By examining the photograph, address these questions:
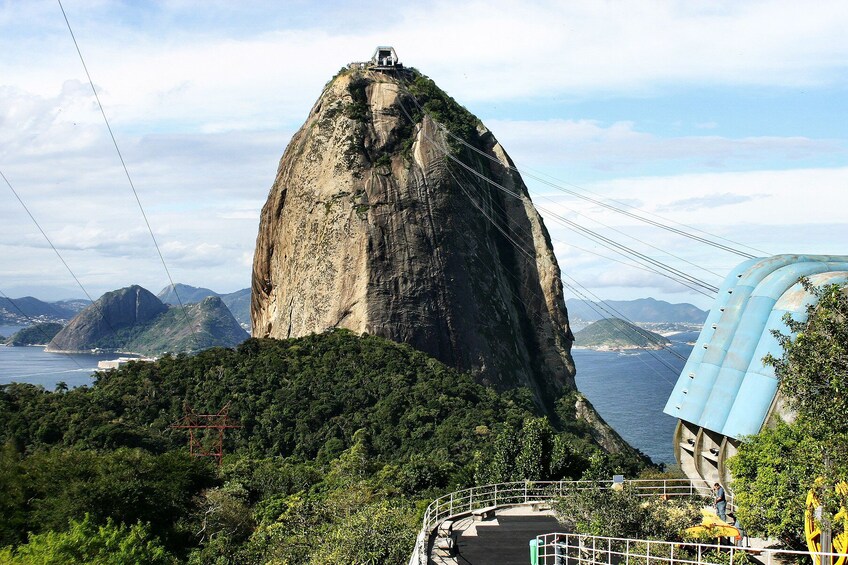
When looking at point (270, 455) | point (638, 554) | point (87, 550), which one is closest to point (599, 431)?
point (270, 455)

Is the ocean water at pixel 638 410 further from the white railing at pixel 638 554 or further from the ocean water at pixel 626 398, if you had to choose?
the white railing at pixel 638 554

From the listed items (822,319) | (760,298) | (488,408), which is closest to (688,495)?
(760,298)

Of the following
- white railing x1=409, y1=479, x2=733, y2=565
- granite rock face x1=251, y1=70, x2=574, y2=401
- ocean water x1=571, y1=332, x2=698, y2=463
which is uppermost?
granite rock face x1=251, y1=70, x2=574, y2=401

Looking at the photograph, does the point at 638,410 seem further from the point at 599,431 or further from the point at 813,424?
the point at 813,424

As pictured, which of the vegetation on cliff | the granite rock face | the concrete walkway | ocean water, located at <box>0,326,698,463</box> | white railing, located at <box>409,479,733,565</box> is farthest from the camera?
ocean water, located at <box>0,326,698,463</box>

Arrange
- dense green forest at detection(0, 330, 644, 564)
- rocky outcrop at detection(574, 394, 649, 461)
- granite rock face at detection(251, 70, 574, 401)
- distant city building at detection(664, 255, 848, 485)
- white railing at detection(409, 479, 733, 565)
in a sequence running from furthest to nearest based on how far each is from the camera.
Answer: rocky outcrop at detection(574, 394, 649, 461)
granite rock face at detection(251, 70, 574, 401)
dense green forest at detection(0, 330, 644, 564)
white railing at detection(409, 479, 733, 565)
distant city building at detection(664, 255, 848, 485)

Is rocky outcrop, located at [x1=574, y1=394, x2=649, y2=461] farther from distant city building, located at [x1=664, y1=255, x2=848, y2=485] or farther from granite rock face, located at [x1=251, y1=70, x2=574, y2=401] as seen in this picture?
distant city building, located at [x1=664, y1=255, x2=848, y2=485]

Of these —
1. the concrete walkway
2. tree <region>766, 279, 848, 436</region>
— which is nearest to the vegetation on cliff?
tree <region>766, 279, 848, 436</region>
